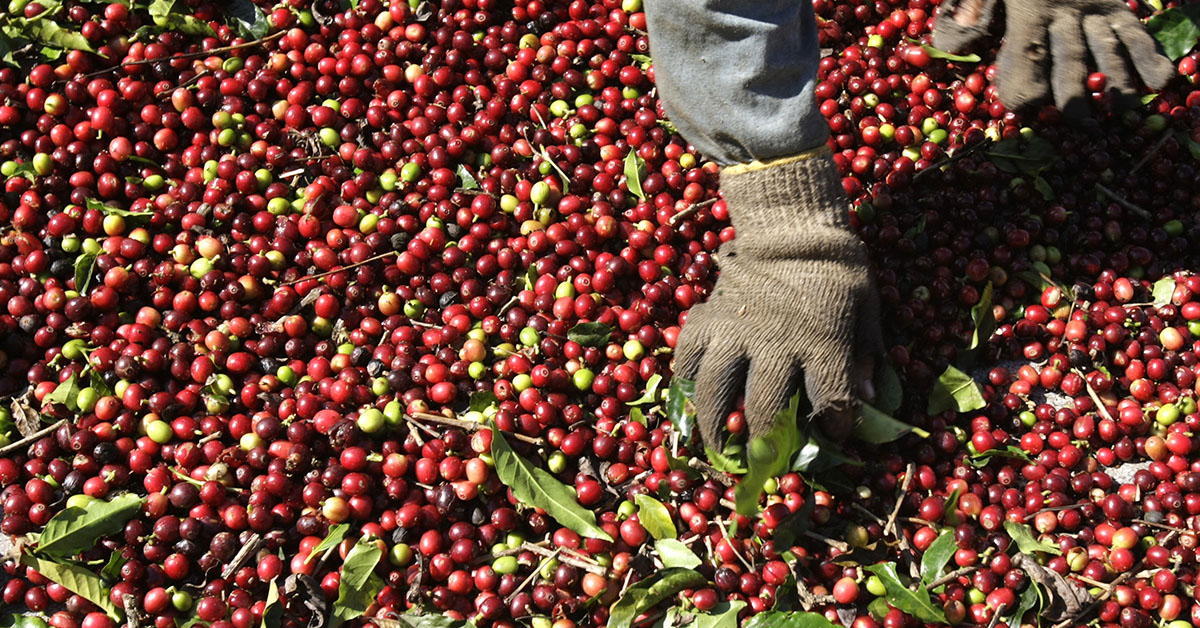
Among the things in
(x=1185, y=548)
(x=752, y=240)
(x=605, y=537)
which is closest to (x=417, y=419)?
(x=605, y=537)

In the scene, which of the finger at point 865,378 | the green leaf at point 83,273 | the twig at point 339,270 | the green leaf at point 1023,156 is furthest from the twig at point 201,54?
the green leaf at point 1023,156

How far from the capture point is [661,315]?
395 cm

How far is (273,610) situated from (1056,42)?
3864 millimetres

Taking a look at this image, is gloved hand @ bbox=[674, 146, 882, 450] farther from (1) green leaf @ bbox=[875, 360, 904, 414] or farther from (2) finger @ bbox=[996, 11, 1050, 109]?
(2) finger @ bbox=[996, 11, 1050, 109]

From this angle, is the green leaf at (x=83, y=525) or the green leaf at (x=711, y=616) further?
the green leaf at (x=83, y=525)

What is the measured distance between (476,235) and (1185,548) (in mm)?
3072

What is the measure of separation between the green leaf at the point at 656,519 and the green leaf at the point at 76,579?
192 centimetres

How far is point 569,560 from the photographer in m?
3.38

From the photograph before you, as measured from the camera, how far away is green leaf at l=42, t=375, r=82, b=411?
373 cm

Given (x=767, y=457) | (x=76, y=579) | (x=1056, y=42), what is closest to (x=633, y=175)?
(x=767, y=457)

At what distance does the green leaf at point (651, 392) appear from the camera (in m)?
3.75

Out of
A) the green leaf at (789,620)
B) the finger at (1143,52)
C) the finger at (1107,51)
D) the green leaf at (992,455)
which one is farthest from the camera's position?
the finger at (1107,51)

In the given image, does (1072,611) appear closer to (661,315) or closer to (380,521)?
(661,315)

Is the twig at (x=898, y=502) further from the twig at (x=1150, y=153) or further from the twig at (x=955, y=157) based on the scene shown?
the twig at (x=1150, y=153)
